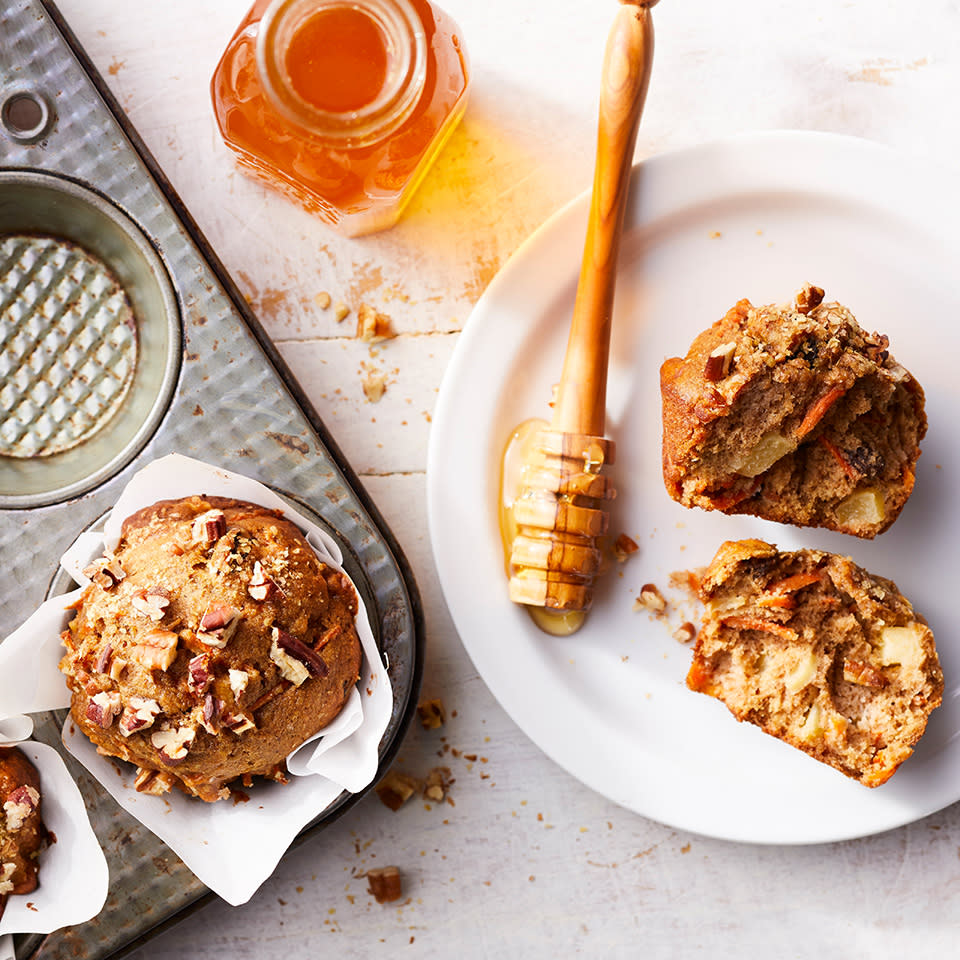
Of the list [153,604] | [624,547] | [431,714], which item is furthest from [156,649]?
[624,547]

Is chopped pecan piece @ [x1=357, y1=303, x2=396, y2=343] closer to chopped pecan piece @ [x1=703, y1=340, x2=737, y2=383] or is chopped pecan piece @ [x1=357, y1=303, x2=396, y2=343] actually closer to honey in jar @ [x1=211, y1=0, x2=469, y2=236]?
honey in jar @ [x1=211, y1=0, x2=469, y2=236]

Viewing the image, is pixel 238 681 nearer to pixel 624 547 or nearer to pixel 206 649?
pixel 206 649

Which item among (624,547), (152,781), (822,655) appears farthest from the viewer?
(624,547)

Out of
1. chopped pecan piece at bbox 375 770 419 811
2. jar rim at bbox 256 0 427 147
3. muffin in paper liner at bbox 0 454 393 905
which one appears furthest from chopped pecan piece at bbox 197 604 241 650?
jar rim at bbox 256 0 427 147

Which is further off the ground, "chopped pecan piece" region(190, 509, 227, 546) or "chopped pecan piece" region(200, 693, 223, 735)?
"chopped pecan piece" region(190, 509, 227, 546)

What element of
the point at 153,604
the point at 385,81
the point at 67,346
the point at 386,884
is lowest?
the point at 386,884

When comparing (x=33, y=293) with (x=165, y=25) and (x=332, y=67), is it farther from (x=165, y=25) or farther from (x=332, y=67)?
(x=332, y=67)

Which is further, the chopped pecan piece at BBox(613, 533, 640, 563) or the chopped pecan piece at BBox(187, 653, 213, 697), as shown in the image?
the chopped pecan piece at BBox(613, 533, 640, 563)
